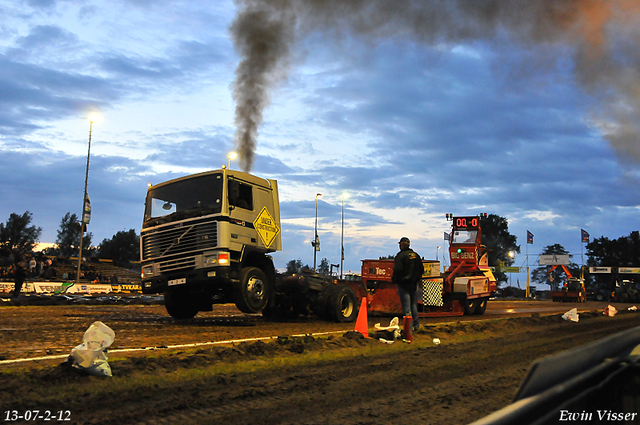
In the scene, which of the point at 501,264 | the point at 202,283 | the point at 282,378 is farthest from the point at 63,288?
the point at 501,264

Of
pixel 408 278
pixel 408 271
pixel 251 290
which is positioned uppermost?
pixel 408 271

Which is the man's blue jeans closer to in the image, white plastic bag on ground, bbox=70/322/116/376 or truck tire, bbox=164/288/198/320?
truck tire, bbox=164/288/198/320

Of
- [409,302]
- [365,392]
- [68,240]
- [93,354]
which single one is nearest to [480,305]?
[409,302]

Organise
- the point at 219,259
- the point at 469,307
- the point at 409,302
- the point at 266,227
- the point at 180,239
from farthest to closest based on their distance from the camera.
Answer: the point at 469,307 → the point at 266,227 → the point at 180,239 → the point at 219,259 → the point at 409,302

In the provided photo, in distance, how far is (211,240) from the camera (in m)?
10.4

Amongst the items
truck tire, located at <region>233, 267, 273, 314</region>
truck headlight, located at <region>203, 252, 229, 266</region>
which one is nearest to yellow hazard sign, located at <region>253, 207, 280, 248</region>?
truck tire, located at <region>233, 267, 273, 314</region>

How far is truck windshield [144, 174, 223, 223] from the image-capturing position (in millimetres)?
10656

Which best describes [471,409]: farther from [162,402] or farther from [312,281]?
[312,281]

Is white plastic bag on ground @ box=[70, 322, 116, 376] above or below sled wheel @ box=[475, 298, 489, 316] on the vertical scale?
above

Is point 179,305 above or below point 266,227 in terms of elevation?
below

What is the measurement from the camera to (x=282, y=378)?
5.23 m

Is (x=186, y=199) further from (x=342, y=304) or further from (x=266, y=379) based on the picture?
(x=266, y=379)

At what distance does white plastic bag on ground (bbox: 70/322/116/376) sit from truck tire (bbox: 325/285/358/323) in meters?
7.47

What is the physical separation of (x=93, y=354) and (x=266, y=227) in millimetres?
7043
